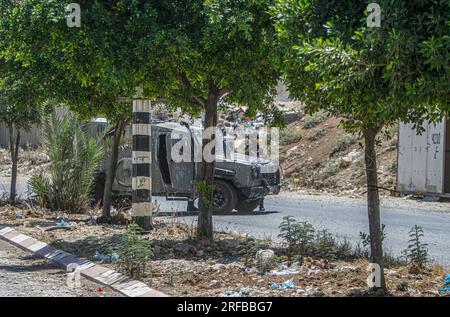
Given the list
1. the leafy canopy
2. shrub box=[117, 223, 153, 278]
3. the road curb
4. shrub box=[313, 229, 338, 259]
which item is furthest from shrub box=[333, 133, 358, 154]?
the leafy canopy

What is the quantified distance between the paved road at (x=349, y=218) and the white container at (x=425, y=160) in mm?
904

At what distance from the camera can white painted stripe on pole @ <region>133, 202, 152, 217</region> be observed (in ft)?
40.2

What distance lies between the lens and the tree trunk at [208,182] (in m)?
11.0

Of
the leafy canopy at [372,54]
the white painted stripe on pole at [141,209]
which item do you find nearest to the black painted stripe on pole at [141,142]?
the white painted stripe on pole at [141,209]

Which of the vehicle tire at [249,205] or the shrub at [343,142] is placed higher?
the shrub at [343,142]

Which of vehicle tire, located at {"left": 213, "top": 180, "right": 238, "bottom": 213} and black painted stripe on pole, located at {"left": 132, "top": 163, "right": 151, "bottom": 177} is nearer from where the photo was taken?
black painted stripe on pole, located at {"left": 132, "top": 163, "right": 151, "bottom": 177}

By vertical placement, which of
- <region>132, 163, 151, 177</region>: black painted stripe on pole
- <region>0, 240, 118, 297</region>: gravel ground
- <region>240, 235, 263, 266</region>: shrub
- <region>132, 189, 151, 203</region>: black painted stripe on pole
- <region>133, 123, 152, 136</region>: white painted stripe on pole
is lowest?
<region>0, 240, 118, 297</region>: gravel ground

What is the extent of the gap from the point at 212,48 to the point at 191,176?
26.1 ft

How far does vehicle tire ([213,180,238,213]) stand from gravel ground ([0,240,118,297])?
7.00m

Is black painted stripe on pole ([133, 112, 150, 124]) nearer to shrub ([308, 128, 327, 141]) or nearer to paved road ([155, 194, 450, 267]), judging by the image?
paved road ([155, 194, 450, 267])

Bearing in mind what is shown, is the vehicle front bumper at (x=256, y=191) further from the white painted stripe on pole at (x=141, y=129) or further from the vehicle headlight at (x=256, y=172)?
the white painted stripe on pole at (x=141, y=129)

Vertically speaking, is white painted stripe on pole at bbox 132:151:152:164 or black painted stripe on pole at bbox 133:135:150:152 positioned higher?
black painted stripe on pole at bbox 133:135:150:152

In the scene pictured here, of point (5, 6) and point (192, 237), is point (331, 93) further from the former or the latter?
point (5, 6)

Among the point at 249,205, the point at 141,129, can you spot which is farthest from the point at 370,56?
the point at 249,205
